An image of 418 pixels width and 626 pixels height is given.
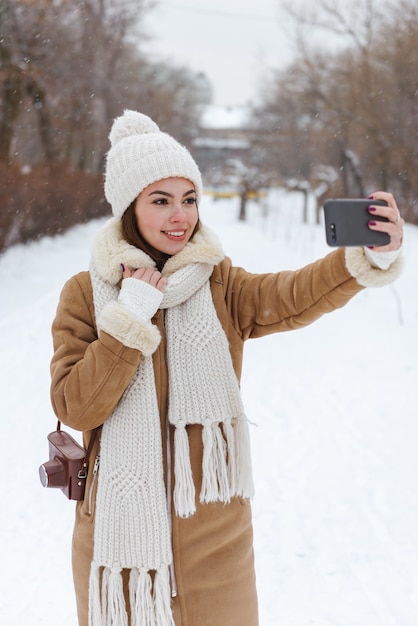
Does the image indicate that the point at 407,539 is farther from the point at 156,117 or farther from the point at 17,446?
the point at 156,117

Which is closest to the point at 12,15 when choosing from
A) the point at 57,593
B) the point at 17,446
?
the point at 17,446

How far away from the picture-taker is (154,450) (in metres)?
1.61

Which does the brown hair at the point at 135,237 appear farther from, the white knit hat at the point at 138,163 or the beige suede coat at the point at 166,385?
the beige suede coat at the point at 166,385

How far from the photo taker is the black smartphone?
4.89 feet

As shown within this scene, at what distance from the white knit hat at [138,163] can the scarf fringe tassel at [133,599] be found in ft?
3.13

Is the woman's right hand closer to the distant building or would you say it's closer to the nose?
the nose

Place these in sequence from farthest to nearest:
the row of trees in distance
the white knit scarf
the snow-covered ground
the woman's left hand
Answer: the row of trees in distance
the snow-covered ground
the white knit scarf
the woman's left hand

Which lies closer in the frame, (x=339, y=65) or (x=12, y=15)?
(x=12, y=15)

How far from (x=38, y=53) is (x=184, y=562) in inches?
507

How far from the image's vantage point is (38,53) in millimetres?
12656

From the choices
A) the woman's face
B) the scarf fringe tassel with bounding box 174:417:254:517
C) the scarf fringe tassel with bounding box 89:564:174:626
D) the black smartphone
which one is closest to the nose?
the woman's face

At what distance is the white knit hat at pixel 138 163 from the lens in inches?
67.1

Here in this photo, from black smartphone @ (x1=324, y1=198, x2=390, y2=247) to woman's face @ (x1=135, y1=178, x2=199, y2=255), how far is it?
41 centimetres

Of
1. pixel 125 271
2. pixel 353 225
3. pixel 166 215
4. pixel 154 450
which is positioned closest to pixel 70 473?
pixel 154 450
